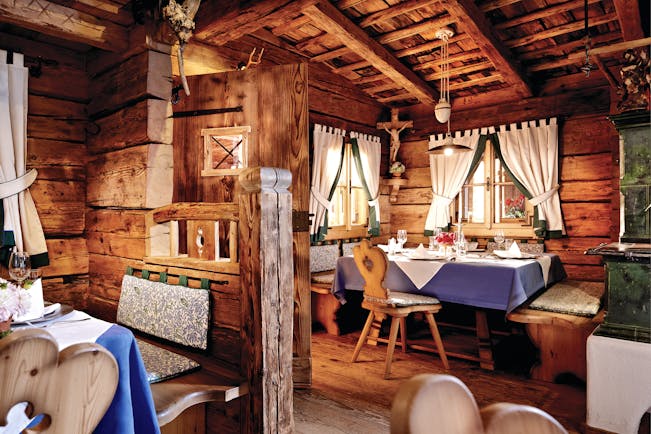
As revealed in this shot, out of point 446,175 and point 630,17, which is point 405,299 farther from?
point 446,175

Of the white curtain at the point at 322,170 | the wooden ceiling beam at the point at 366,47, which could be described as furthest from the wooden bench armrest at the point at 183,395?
the white curtain at the point at 322,170

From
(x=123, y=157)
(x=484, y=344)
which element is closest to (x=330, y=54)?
(x=123, y=157)

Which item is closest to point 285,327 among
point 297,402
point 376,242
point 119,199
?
point 297,402

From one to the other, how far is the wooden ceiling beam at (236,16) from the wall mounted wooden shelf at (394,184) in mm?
3215

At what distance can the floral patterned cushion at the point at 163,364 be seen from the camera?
1935 millimetres

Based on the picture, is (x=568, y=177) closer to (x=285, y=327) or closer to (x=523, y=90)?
(x=523, y=90)

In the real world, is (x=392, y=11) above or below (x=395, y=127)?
above

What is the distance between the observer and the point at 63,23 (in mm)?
2879

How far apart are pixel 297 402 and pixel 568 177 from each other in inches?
157

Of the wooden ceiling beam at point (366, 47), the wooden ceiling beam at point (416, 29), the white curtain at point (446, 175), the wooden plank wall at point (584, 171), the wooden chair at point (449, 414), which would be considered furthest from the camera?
the white curtain at point (446, 175)

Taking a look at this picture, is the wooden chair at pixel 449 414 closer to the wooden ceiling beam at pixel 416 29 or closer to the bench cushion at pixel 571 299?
the bench cushion at pixel 571 299

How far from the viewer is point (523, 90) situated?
5066 mm

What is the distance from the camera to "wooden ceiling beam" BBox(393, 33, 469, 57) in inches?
172

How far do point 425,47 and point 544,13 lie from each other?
46.1 inches
